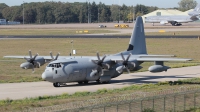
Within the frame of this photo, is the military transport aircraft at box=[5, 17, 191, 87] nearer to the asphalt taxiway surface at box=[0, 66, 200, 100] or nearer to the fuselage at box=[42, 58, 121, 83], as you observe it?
the fuselage at box=[42, 58, 121, 83]

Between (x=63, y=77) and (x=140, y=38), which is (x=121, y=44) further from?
(x=63, y=77)

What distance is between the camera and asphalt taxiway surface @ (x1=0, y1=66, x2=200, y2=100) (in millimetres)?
37375

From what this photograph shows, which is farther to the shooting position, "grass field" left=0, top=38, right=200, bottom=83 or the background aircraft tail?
"grass field" left=0, top=38, right=200, bottom=83

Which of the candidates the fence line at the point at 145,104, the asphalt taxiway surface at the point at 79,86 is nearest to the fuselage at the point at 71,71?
the asphalt taxiway surface at the point at 79,86

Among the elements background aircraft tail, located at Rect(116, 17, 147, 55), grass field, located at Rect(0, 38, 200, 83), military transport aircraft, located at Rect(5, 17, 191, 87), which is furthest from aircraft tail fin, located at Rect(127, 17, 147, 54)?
grass field, located at Rect(0, 38, 200, 83)

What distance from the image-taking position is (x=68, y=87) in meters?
41.2

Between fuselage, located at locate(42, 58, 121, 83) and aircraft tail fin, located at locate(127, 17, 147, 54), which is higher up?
aircraft tail fin, located at locate(127, 17, 147, 54)

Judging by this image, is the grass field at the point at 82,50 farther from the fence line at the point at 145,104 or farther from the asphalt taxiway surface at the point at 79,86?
the fence line at the point at 145,104

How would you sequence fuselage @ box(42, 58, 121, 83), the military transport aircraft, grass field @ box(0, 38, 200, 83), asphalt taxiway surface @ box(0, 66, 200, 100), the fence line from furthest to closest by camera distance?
grass field @ box(0, 38, 200, 83) → the military transport aircraft → fuselage @ box(42, 58, 121, 83) → asphalt taxiway surface @ box(0, 66, 200, 100) → the fence line

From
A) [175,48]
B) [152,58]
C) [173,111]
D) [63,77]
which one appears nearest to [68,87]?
[63,77]

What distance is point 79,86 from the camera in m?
41.9

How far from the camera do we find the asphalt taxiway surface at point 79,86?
37.4m

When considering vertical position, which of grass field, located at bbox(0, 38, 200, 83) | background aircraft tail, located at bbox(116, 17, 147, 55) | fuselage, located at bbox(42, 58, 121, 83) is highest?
background aircraft tail, located at bbox(116, 17, 147, 55)

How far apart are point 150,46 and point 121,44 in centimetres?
670
